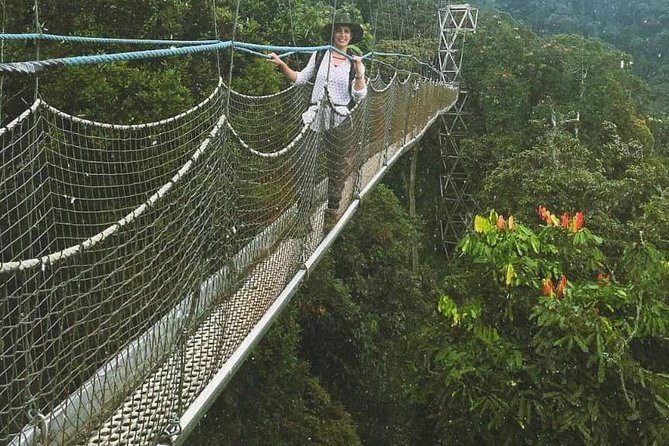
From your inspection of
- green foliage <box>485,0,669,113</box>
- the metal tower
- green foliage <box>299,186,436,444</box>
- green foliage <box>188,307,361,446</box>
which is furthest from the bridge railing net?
green foliage <box>485,0,669,113</box>

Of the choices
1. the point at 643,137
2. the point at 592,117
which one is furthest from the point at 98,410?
the point at 643,137

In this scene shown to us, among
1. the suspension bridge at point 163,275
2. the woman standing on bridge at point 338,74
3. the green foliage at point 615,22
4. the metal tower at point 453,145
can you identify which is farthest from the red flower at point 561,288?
the green foliage at point 615,22

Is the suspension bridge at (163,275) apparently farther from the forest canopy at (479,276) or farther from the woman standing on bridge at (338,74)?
the forest canopy at (479,276)

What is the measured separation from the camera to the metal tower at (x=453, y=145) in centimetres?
912

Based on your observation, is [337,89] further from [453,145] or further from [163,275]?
[453,145]

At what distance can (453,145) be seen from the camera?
9.19 m

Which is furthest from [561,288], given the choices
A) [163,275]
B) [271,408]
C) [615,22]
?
[615,22]

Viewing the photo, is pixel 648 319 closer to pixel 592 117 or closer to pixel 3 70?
pixel 3 70

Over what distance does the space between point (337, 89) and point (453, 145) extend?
6.66 m

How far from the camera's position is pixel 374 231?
600 cm

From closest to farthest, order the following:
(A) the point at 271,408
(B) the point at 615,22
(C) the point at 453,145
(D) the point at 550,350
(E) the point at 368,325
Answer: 1. (D) the point at 550,350
2. (A) the point at 271,408
3. (E) the point at 368,325
4. (C) the point at 453,145
5. (B) the point at 615,22

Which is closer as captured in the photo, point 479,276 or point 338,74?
point 338,74

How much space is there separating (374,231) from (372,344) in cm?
95

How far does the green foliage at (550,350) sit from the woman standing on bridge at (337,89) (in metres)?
0.53
